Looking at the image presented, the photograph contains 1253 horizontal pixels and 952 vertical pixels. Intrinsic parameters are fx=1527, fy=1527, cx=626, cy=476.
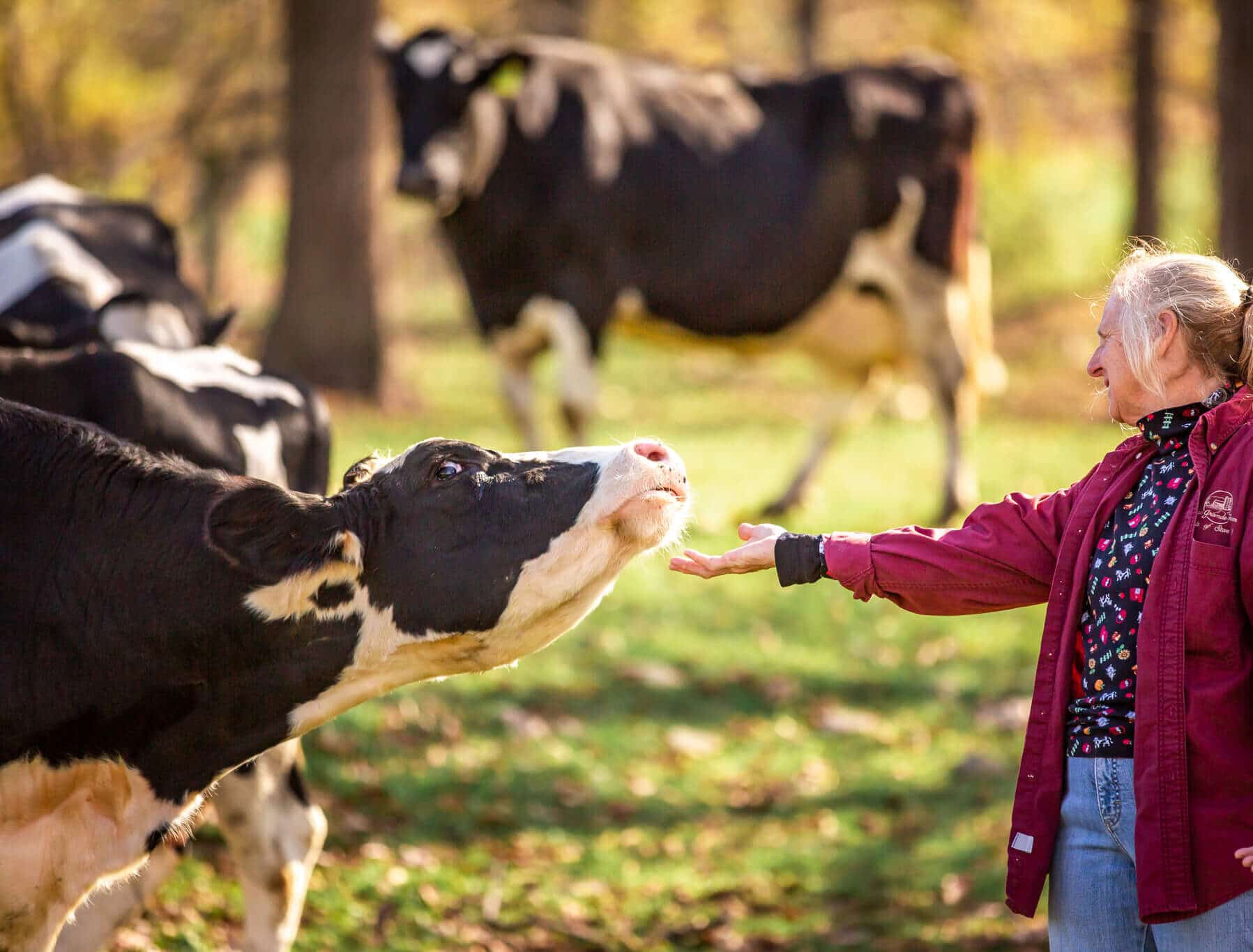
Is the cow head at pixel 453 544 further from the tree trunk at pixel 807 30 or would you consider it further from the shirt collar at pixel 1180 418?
the tree trunk at pixel 807 30

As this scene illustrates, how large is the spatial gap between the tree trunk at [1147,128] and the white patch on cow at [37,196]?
1338cm

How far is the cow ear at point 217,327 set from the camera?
5.31 m

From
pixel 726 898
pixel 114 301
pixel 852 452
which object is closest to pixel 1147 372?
pixel 726 898

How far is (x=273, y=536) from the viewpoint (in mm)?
3148

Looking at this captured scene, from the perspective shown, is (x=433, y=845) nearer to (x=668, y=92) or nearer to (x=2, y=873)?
(x=2, y=873)

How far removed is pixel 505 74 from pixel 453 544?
681 centimetres

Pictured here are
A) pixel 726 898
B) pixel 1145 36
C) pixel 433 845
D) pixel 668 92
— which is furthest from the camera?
pixel 1145 36

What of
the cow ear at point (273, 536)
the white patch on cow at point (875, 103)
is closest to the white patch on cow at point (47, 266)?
the cow ear at point (273, 536)

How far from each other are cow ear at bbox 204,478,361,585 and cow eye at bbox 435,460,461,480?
0.23m

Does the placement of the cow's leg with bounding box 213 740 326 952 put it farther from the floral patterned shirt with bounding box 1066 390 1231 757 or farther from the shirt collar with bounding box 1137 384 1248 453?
the shirt collar with bounding box 1137 384 1248 453

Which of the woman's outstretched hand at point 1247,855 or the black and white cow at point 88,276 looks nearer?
the woman's outstretched hand at point 1247,855

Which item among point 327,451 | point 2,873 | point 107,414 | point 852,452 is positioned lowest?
point 852,452

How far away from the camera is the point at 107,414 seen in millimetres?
4117

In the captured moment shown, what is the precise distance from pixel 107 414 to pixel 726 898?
263cm
